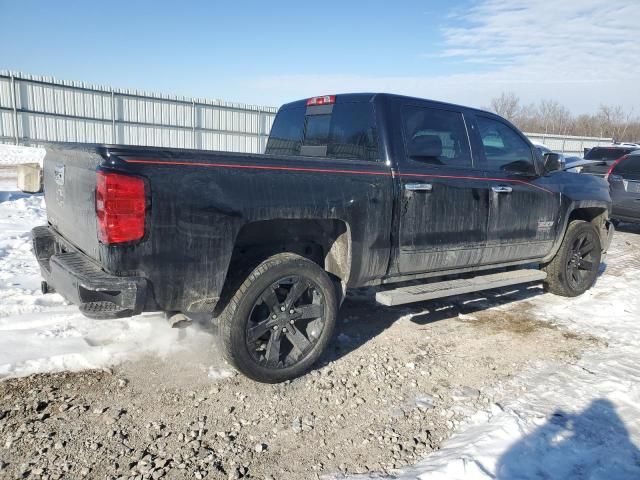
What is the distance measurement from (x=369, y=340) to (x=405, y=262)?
2.71 ft

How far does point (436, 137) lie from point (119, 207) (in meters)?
2.78

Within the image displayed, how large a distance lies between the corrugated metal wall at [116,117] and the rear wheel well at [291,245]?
1821cm

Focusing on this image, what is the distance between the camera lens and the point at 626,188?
1032 cm

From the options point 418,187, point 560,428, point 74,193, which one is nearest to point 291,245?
point 418,187

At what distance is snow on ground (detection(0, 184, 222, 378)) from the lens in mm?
3583

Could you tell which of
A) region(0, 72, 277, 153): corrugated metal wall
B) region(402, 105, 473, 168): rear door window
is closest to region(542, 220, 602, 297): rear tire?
region(402, 105, 473, 168): rear door window

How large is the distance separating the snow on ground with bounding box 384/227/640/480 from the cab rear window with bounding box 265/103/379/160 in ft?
6.90

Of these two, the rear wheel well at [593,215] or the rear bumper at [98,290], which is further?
the rear wheel well at [593,215]

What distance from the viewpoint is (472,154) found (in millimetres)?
4621

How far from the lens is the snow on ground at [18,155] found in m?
15.0

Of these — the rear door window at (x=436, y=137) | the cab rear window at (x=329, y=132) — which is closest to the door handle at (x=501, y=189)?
the rear door window at (x=436, y=137)

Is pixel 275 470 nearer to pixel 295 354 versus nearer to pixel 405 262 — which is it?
pixel 295 354

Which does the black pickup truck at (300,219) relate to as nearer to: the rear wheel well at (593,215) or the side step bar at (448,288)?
the side step bar at (448,288)

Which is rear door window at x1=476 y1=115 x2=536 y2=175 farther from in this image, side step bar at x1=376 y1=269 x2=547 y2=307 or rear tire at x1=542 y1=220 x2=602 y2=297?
rear tire at x1=542 y1=220 x2=602 y2=297
